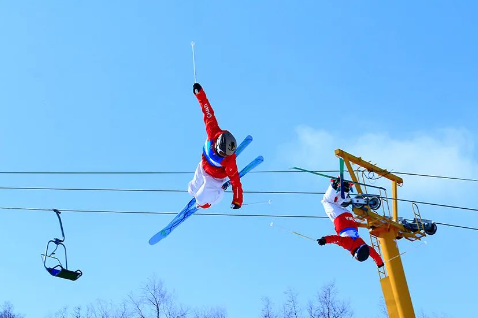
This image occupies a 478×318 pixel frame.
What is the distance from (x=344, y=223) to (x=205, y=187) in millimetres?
4081

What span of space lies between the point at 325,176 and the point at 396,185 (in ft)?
10.4

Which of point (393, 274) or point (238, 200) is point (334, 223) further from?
point (238, 200)

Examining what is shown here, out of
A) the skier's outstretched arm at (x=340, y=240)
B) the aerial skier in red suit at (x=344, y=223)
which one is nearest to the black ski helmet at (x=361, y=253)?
the aerial skier in red suit at (x=344, y=223)

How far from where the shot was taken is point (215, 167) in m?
12.1

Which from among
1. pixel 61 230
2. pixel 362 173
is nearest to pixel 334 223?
pixel 362 173

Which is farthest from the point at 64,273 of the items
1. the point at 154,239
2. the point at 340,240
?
the point at 340,240

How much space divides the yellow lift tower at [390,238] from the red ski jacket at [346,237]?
462 millimetres

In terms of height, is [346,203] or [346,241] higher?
[346,203]

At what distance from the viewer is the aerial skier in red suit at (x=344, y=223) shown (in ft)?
47.1

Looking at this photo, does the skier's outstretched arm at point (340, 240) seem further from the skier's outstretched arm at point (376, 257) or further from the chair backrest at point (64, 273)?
the chair backrest at point (64, 273)

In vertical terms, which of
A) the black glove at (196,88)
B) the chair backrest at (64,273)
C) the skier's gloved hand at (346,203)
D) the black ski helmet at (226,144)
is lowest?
the chair backrest at (64,273)

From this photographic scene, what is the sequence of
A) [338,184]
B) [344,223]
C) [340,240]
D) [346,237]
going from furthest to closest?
[338,184] < [344,223] < [346,237] < [340,240]

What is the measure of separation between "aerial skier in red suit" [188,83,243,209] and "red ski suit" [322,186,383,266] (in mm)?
3450

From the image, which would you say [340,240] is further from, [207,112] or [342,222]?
[207,112]
